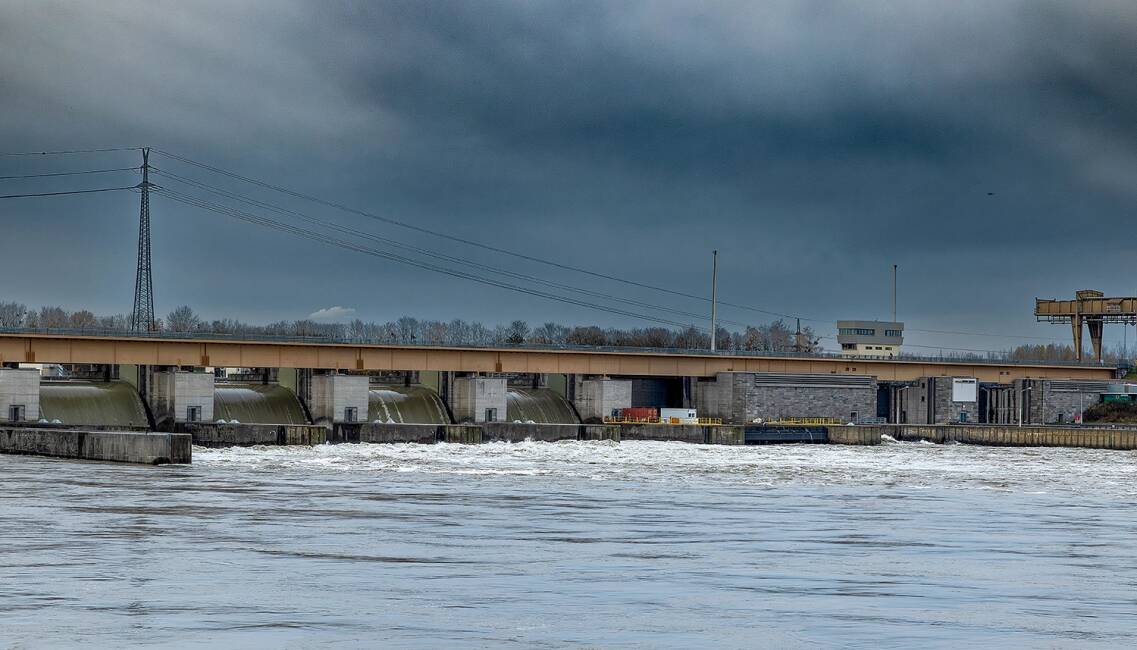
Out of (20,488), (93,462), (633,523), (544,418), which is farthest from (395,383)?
(633,523)

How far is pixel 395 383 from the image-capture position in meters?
116

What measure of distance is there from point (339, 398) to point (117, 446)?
36847 mm

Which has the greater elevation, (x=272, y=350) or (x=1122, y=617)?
(x=272, y=350)

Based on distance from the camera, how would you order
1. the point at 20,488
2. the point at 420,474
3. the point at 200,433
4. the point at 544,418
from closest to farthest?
the point at 20,488
the point at 420,474
the point at 200,433
the point at 544,418

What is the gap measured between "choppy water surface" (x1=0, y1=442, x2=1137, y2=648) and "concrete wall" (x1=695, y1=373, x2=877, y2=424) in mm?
58542

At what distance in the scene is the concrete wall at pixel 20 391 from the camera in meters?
84.4

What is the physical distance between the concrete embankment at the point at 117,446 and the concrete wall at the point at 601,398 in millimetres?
54621

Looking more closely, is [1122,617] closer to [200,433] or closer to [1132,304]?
[200,433]

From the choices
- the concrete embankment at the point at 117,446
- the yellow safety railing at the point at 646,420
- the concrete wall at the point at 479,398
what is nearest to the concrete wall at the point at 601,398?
the yellow safety railing at the point at 646,420

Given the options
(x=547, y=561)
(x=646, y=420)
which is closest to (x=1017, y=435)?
(x=646, y=420)

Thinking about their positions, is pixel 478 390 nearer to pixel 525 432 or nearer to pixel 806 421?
pixel 525 432

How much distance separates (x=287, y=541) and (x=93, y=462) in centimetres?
3468

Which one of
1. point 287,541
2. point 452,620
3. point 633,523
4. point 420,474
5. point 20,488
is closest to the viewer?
point 452,620

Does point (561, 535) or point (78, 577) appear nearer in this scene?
point (78, 577)
